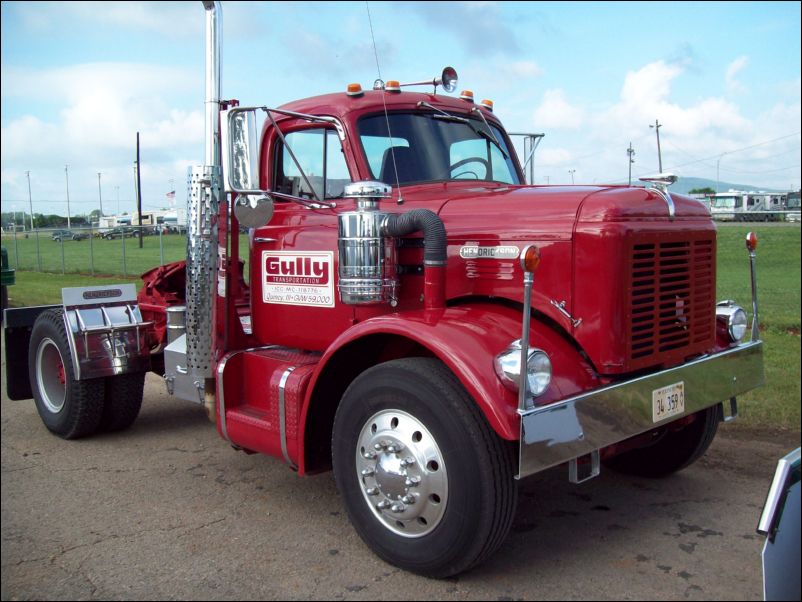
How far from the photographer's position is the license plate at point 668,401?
11.9 feet

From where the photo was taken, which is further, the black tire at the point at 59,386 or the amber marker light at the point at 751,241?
the black tire at the point at 59,386

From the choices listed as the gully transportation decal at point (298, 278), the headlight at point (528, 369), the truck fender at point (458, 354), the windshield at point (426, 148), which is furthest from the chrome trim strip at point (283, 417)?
the headlight at point (528, 369)

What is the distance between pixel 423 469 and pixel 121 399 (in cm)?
341

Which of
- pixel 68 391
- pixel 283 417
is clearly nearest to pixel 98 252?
pixel 68 391

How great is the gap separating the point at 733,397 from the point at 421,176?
216 cm

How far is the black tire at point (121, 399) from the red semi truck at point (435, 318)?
99 centimetres

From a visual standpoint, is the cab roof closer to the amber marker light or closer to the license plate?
the amber marker light

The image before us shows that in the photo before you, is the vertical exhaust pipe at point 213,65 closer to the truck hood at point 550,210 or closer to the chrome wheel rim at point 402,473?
the truck hood at point 550,210

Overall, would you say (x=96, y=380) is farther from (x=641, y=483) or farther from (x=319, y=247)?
(x=641, y=483)

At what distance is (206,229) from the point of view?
486cm

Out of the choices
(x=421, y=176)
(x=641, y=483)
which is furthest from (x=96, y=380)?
(x=641, y=483)

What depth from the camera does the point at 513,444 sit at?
345 cm

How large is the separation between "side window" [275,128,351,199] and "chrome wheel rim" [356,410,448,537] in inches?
62.4

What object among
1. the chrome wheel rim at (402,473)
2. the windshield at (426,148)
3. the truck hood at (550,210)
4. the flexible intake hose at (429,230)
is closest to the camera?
the chrome wheel rim at (402,473)
